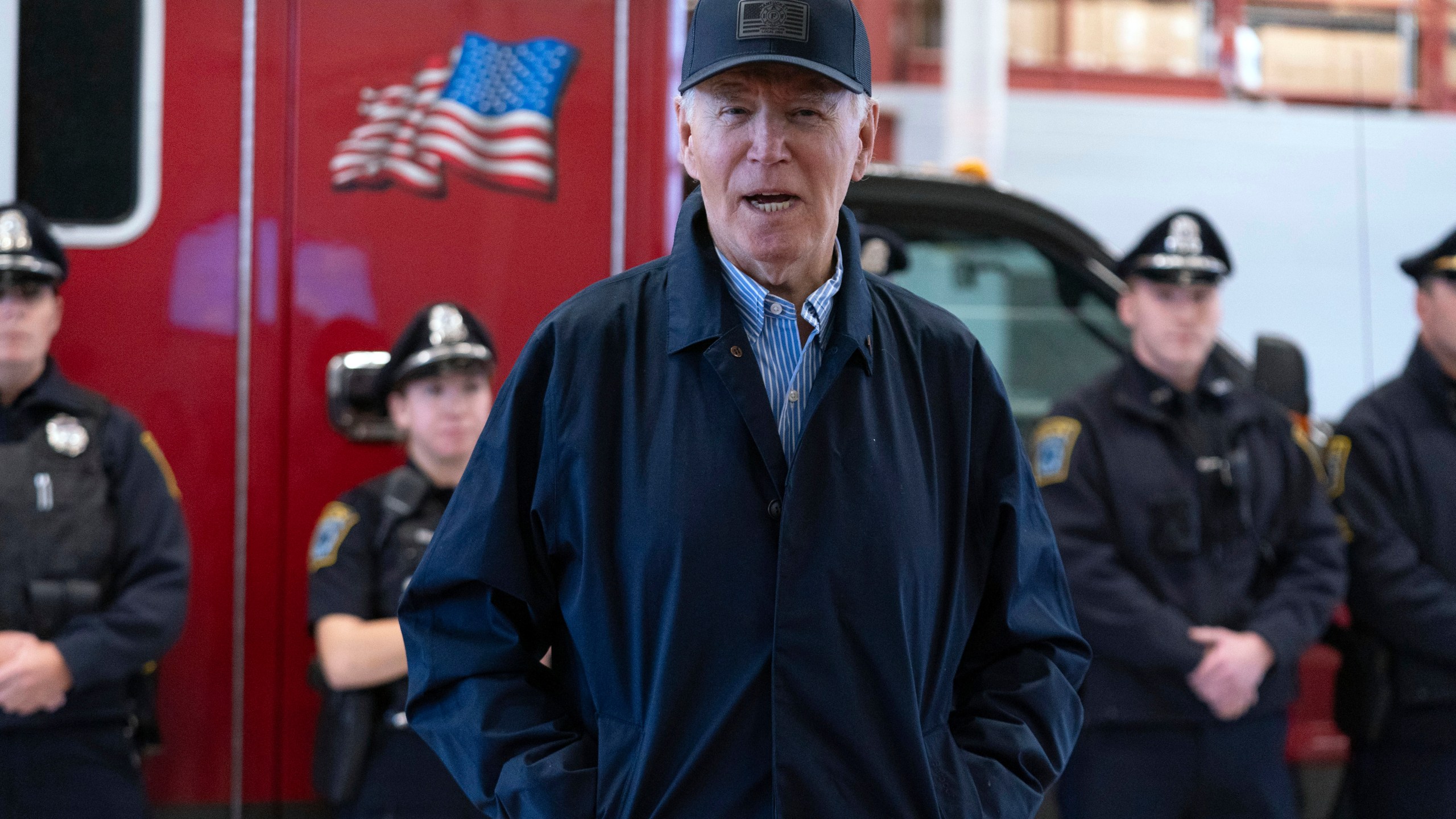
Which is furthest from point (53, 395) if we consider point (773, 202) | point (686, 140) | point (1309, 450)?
point (1309, 450)

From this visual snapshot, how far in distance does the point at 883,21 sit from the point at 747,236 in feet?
27.1

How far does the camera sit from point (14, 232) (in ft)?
7.74

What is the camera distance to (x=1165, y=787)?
8.98 feet

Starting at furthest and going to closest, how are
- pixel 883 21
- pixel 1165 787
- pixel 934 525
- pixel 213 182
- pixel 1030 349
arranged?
pixel 883 21
pixel 1030 349
pixel 1165 787
pixel 213 182
pixel 934 525

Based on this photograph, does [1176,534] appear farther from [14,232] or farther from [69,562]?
[14,232]

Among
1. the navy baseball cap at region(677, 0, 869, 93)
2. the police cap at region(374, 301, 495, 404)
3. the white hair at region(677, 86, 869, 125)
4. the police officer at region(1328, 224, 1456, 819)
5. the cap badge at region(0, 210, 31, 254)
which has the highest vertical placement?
the navy baseball cap at region(677, 0, 869, 93)

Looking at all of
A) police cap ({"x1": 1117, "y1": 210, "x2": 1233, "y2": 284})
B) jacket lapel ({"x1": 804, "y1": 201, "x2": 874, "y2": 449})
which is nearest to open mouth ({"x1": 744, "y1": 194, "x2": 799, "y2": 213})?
jacket lapel ({"x1": 804, "y1": 201, "x2": 874, "y2": 449})

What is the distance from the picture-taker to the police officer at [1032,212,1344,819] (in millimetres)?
2730

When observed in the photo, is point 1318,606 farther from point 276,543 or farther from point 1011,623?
point 276,543

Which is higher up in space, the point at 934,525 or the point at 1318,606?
the point at 934,525

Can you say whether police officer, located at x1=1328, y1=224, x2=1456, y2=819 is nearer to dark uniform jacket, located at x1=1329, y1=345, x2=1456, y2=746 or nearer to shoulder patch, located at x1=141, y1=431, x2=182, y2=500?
dark uniform jacket, located at x1=1329, y1=345, x2=1456, y2=746

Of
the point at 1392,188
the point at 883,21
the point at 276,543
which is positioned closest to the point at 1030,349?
the point at 276,543

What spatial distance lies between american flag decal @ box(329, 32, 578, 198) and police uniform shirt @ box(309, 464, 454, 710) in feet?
1.91

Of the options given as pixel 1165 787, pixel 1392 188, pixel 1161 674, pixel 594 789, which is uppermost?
pixel 1392 188
